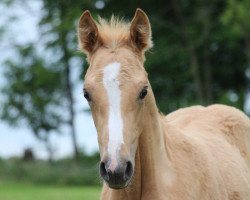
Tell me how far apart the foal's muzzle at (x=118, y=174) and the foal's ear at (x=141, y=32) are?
4.34 ft

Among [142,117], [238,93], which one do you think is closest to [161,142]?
[142,117]

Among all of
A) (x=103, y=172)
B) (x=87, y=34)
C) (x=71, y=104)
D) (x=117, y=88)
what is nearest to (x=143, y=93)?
(x=117, y=88)

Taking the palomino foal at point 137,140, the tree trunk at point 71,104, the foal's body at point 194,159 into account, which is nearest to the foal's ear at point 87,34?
the palomino foal at point 137,140

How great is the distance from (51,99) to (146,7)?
8.94 m

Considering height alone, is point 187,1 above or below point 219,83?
above

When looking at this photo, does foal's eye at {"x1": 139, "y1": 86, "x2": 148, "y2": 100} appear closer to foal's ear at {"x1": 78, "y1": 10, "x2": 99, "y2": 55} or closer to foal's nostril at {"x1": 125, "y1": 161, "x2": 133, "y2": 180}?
foal's nostril at {"x1": 125, "y1": 161, "x2": 133, "y2": 180}

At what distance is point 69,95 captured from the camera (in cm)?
2892

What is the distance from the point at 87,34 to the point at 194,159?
165 cm

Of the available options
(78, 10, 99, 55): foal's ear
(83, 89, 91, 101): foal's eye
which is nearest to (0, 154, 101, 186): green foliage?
(78, 10, 99, 55): foal's ear

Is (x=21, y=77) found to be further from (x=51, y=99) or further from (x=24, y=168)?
(x=24, y=168)

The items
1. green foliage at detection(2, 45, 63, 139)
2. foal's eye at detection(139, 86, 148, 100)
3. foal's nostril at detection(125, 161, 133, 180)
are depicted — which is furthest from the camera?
green foliage at detection(2, 45, 63, 139)

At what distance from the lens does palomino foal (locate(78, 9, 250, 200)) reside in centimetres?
366

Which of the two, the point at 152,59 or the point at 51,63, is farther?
the point at 51,63

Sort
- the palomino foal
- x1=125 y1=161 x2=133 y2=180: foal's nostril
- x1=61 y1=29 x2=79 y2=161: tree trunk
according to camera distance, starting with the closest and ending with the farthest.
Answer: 1. x1=125 y1=161 x2=133 y2=180: foal's nostril
2. the palomino foal
3. x1=61 y1=29 x2=79 y2=161: tree trunk
